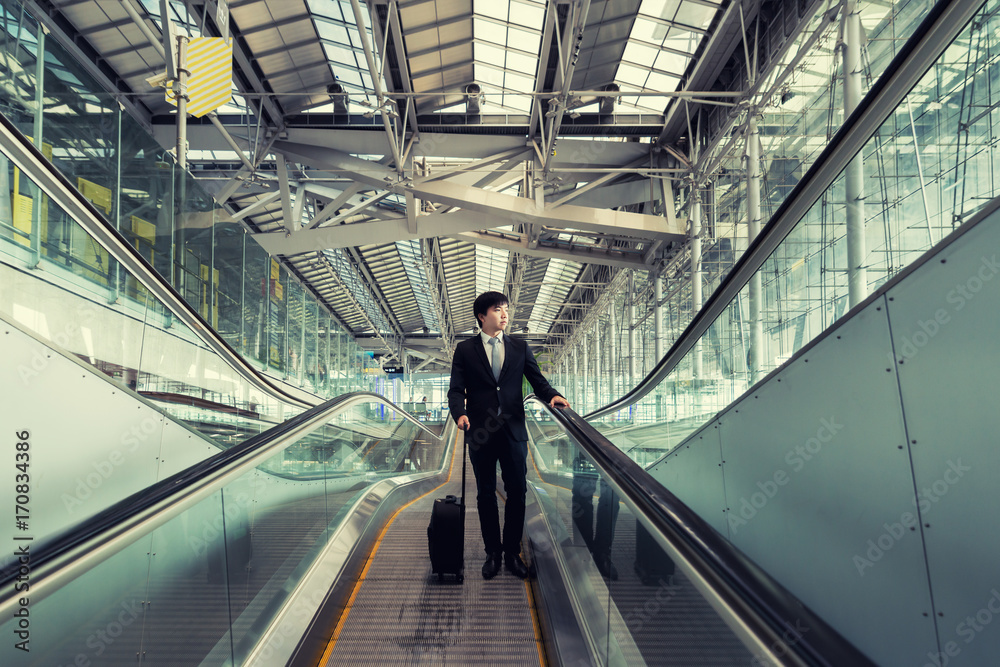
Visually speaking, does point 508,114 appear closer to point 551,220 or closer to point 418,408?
point 551,220

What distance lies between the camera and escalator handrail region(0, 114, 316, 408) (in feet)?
9.26

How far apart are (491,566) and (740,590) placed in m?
2.70

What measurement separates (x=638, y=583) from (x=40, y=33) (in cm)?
414

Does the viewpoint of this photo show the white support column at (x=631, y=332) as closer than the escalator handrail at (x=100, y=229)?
No

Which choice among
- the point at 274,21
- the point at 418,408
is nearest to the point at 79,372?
the point at 274,21

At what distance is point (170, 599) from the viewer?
2.09m
